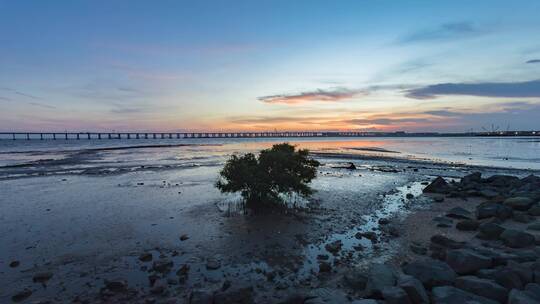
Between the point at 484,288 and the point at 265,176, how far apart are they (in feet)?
38.9

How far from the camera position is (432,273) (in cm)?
856

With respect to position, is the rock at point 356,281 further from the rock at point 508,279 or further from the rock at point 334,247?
the rock at point 508,279

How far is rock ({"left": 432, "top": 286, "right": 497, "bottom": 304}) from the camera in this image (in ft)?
23.3

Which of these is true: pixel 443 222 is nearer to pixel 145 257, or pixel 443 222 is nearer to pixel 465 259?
pixel 465 259

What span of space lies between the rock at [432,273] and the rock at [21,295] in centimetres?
1009

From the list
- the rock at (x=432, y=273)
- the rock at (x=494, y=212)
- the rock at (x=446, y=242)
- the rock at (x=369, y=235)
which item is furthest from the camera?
the rock at (x=494, y=212)

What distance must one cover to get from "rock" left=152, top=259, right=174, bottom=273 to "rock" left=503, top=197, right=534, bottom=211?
1693cm

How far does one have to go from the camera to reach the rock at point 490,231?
1269cm

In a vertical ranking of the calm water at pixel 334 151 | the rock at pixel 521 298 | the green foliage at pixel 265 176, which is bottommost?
the calm water at pixel 334 151

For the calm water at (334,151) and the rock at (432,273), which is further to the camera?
the calm water at (334,151)

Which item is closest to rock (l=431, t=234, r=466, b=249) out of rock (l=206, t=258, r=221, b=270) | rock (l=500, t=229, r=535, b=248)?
rock (l=500, t=229, r=535, b=248)

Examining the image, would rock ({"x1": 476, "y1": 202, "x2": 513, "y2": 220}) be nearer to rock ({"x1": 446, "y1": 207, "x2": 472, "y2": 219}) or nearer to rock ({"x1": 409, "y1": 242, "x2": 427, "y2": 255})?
rock ({"x1": 446, "y1": 207, "x2": 472, "y2": 219})

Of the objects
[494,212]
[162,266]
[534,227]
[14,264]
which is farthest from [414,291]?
[14,264]

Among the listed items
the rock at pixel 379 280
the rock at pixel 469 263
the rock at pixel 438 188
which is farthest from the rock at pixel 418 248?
the rock at pixel 438 188
